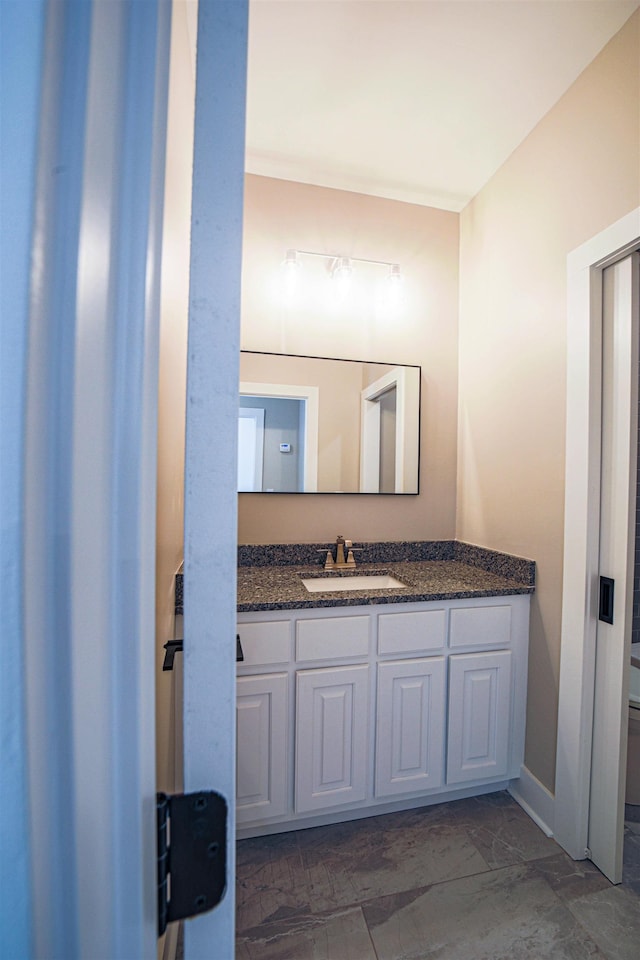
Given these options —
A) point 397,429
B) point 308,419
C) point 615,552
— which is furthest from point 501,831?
point 308,419

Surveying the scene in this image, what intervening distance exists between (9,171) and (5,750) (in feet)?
1.03

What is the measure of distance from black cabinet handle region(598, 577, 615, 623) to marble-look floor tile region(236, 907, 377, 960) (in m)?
1.19

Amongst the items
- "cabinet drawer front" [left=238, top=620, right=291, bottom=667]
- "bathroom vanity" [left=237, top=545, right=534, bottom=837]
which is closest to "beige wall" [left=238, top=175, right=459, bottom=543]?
"bathroom vanity" [left=237, top=545, right=534, bottom=837]

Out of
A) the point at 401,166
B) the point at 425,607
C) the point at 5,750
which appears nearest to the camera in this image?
the point at 5,750

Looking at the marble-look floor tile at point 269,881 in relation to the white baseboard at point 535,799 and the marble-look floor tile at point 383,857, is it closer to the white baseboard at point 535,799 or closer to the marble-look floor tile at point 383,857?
the marble-look floor tile at point 383,857

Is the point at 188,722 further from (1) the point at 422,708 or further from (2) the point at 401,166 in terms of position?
(2) the point at 401,166

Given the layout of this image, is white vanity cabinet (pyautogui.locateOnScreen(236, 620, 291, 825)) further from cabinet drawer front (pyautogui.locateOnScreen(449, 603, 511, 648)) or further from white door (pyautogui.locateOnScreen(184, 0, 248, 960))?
white door (pyautogui.locateOnScreen(184, 0, 248, 960))

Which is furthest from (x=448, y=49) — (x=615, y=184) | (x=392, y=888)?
(x=392, y=888)

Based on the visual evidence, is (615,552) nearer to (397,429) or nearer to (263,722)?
(397,429)

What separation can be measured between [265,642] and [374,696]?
472 millimetres

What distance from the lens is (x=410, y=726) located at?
1.67 metres

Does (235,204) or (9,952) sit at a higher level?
(235,204)

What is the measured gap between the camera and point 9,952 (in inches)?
9.8

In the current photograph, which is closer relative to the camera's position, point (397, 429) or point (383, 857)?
point (383, 857)
